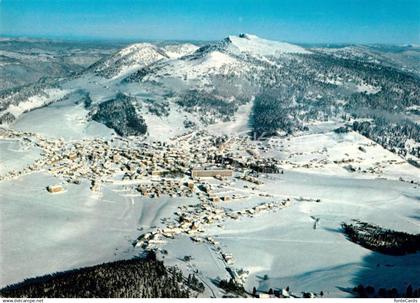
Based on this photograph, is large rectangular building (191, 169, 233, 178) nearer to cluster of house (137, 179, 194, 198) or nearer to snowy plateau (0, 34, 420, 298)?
snowy plateau (0, 34, 420, 298)

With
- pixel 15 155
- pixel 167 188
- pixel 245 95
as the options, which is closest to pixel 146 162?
pixel 167 188

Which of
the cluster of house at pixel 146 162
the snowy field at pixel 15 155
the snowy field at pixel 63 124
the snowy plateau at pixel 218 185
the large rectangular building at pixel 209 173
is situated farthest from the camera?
the snowy field at pixel 63 124

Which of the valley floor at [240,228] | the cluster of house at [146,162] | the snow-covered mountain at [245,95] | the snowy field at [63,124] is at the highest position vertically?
the snow-covered mountain at [245,95]

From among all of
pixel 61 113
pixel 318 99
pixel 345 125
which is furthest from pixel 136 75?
pixel 345 125

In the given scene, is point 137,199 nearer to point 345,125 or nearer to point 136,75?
point 345,125

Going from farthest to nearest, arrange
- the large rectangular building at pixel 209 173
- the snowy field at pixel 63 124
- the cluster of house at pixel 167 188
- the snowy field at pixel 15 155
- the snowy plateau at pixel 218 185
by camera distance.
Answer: the snowy field at pixel 63 124 → the large rectangular building at pixel 209 173 → the snowy field at pixel 15 155 → the cluster of house at pixel 167 188 → the snowy plateau at pixel 218 185

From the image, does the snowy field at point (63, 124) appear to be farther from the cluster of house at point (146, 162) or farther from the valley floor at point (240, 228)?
the valley floor at point (240, 228)

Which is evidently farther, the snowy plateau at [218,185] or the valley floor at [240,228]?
the snowy plateau at [218,185]

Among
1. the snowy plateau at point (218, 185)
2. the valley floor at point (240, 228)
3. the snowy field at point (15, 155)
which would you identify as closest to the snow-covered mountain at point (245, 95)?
the snowy plateau at point (218, 185)
